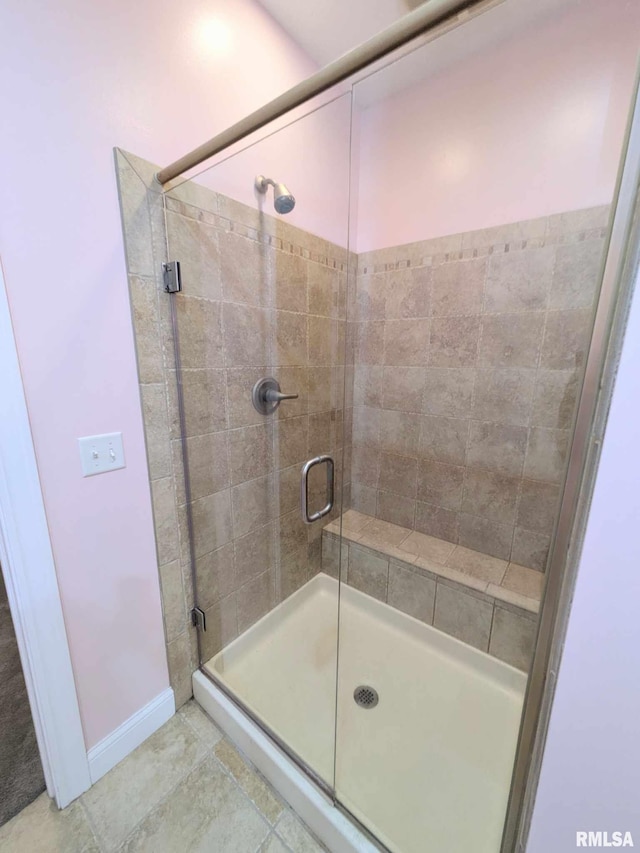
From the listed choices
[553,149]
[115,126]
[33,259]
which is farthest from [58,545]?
[553,149]

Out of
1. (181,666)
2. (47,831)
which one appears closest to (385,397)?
(181,666)

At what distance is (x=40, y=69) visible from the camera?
2.60 feet

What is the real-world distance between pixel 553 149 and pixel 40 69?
176cm

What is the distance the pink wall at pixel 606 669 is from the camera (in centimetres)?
39

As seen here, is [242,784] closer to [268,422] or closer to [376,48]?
[268,422]

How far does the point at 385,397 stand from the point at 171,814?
1.87 m

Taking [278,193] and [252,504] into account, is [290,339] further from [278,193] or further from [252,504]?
[252,504]

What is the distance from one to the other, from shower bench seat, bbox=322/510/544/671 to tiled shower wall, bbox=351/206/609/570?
0.11 meters

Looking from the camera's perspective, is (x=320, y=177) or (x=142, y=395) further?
(x=320, y=177)

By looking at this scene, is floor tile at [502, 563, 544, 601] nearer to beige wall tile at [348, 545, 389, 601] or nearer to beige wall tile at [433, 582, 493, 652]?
beige wall tile at [433, 582, 493, 652]

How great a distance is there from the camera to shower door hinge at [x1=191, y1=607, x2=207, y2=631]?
1362 mm

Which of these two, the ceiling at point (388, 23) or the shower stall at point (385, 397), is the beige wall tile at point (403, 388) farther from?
the ceiling at point (388, 23)

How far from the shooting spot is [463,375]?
171 centimetres

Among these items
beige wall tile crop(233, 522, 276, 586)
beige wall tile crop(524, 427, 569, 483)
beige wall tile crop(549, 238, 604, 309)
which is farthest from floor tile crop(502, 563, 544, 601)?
beige wall tile crop(549, 238, 604, 309)
